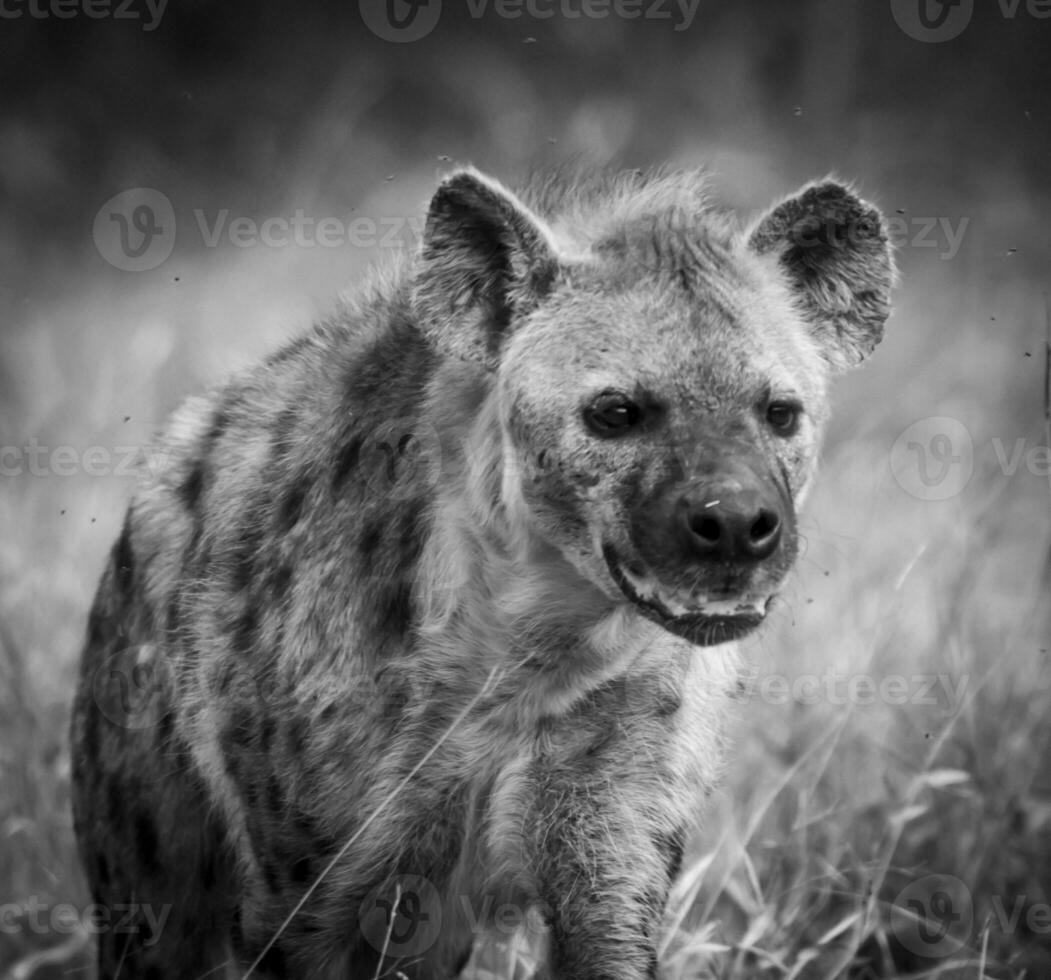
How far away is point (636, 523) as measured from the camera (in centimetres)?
257

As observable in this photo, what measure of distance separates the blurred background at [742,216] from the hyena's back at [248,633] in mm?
448

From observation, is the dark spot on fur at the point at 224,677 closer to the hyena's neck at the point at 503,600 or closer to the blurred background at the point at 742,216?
the hyena's neck at the point at 503,600

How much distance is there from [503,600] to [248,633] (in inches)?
21.6

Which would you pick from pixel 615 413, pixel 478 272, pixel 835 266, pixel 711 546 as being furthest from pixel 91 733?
pixel 835 266

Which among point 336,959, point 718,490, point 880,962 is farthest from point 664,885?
point 880,962

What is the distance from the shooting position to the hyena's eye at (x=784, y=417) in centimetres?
271

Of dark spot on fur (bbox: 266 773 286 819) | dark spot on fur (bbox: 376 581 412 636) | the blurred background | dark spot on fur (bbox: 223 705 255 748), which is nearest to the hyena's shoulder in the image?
dark spot on fur (bbox: 376 581 412 636)

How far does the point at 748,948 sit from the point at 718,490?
1358mm

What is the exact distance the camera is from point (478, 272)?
9.45 ft

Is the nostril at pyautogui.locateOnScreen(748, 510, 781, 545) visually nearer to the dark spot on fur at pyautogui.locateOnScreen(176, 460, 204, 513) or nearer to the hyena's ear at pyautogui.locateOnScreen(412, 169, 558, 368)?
the hyena's ear at pyautogui.locateOnScreen(412, 169, 558, 368)

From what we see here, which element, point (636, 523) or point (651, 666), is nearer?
point (636, 523)

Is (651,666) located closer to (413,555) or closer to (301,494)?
(413,555)

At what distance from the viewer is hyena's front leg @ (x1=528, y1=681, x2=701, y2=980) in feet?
9.55

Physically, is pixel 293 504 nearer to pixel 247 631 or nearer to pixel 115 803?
pixel 247 631
